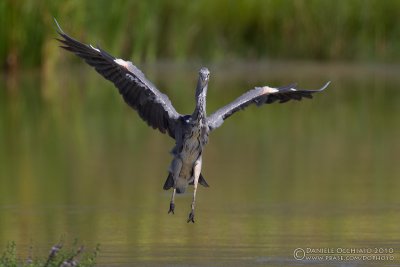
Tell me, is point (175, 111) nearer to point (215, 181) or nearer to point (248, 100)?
point (248, 100)

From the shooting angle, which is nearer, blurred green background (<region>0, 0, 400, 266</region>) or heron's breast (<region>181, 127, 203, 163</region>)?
heron's breast (<region>181, 127, 203, 163</region>)

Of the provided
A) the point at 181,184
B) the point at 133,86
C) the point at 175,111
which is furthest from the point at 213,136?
the point at 181,184

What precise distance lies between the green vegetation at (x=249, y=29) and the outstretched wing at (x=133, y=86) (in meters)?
15.1

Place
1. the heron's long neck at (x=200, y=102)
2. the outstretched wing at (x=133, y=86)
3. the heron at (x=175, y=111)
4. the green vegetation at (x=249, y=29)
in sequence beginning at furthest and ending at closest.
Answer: the green vegetation at (x=249, y=29) → the outstretched wing at (x=133, y=86) → the heron at (x=175, y=111) → the heron's long neck at (x=200, y=102)

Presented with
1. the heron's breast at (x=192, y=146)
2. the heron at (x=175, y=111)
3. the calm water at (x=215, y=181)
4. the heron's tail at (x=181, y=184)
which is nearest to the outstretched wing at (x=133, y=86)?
the heron at (x=175, y=111)

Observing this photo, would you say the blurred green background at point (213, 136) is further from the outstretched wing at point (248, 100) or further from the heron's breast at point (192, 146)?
the outstretched wing at point (248, 100)

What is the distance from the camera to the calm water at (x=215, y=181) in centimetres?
876

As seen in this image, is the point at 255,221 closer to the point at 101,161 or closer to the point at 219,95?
the point at 101,161

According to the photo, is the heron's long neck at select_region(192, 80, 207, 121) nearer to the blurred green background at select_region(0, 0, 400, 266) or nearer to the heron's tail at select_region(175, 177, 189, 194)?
the heron's tail at select_region(175, 177, 189, 194)

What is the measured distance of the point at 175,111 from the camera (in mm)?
9141

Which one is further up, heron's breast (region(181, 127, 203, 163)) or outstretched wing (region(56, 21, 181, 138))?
outstretched wing (region(56, 21, 181, 138))

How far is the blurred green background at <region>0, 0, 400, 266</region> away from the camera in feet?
30.1

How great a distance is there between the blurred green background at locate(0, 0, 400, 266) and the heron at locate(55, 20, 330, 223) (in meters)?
0.44

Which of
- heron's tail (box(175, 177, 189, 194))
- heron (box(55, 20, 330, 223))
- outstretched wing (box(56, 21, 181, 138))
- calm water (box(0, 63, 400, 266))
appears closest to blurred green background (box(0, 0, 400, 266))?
calm water (box(0, 63, 400, 266))
